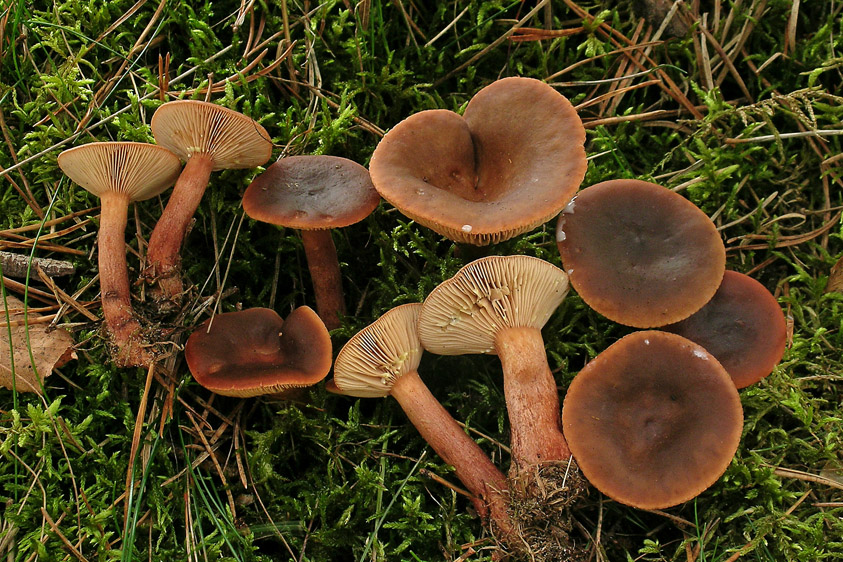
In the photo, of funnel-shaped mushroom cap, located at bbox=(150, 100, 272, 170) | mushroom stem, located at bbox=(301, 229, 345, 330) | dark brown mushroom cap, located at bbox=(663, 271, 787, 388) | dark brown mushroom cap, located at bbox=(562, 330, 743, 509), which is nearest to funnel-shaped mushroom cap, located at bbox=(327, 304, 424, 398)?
mushroom stem, located at bbox=(301, 229, 345, 330)

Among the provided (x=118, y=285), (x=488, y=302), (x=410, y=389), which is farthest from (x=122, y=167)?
(x=488, y=302)

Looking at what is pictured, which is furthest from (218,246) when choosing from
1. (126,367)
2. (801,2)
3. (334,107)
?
(801,2)

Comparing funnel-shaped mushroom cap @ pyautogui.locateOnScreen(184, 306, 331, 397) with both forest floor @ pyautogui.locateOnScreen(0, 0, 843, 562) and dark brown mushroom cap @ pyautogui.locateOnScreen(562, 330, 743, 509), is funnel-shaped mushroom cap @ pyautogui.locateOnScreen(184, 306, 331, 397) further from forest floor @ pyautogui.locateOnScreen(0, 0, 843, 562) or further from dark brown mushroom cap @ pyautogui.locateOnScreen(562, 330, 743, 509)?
dark brown mushroom cap @ pyautogui.locateOnScreen(562, 330, 743, 509)

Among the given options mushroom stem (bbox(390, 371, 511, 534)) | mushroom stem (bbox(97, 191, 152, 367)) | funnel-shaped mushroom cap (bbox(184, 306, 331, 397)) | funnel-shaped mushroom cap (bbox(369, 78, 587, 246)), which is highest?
funnel-shaped mushroom cap (bbox(369, 78, 587, 246))

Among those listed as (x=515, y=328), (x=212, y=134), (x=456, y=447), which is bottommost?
(x=456, y=447)

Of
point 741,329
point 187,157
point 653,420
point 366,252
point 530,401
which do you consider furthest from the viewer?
point 366,252

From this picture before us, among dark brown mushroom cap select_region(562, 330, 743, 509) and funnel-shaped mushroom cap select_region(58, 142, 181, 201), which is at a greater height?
funnel-shaped mushroom cap select_region(58, 142, 181, 201)

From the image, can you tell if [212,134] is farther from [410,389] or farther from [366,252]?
[410,389]

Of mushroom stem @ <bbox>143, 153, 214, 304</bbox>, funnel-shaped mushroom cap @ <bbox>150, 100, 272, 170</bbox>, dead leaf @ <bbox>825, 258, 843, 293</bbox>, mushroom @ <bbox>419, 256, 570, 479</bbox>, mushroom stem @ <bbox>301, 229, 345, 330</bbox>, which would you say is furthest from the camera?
dead leaf @ <bbox>825, 258, 843, 293</bbox>
